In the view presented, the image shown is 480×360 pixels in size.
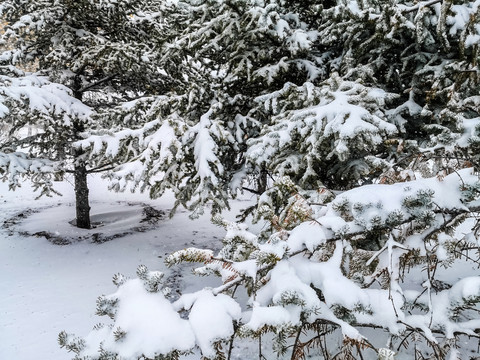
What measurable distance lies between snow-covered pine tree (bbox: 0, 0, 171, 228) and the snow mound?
62 cm

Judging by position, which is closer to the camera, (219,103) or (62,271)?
(219,103)

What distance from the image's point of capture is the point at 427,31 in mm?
3990

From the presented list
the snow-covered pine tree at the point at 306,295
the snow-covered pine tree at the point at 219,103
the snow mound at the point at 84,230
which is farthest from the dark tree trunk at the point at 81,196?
the snow-covered pine tree at the point at 306,295

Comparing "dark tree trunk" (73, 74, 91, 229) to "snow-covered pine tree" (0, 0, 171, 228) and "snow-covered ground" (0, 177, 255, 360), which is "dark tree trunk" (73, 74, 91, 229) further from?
"snow-covered ground" (0, 177, 255, 360)

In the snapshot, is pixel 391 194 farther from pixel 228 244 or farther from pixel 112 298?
pixel 112 298

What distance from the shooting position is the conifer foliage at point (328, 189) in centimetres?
162

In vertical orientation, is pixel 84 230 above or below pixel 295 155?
below

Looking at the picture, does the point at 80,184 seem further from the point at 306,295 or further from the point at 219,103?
the point at 306,295

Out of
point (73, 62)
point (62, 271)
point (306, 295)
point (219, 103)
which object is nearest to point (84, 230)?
point (62, 271)

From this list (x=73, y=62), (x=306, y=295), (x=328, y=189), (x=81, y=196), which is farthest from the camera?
(x=81, y=196)

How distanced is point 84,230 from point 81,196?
3.32 feet

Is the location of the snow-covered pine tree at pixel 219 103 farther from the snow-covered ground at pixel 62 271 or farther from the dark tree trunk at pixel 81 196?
the dark tree trunk at pixel 81 196

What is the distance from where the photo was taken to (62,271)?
22.8 feet

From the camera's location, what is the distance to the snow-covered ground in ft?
16.4
